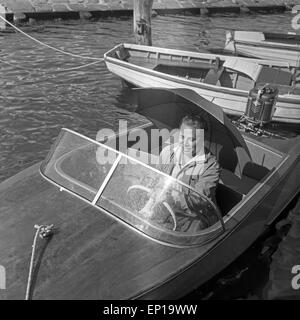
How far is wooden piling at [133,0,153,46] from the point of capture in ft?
44.1

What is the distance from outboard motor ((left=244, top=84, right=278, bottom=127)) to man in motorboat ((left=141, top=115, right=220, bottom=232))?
3.84 m

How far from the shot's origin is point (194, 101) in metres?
4.63

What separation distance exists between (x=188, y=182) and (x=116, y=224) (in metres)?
1.13

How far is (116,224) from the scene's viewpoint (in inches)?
168

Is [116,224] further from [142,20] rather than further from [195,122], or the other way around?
[142,20]

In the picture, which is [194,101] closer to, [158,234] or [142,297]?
[158,234]

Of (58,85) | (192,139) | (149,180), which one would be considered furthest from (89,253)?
(58,85)

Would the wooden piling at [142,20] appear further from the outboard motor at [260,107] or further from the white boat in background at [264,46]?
the outboard motor at [260,107]

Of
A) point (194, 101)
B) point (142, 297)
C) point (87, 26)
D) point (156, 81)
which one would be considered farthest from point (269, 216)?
point (87, 26)

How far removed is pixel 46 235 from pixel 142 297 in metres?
1.14

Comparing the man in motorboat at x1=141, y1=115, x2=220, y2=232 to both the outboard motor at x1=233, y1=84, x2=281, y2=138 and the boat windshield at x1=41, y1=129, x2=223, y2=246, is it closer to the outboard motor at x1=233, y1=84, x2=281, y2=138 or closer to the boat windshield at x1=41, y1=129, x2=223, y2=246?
the boat windshield at x1=41, y1=129, x2=223, y2=246

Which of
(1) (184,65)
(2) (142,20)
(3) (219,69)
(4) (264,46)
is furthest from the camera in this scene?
(4) (264,46)

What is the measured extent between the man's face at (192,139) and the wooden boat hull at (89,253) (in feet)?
2.92

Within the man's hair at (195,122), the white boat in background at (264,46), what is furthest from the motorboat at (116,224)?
the white boat in background at (264,46)
